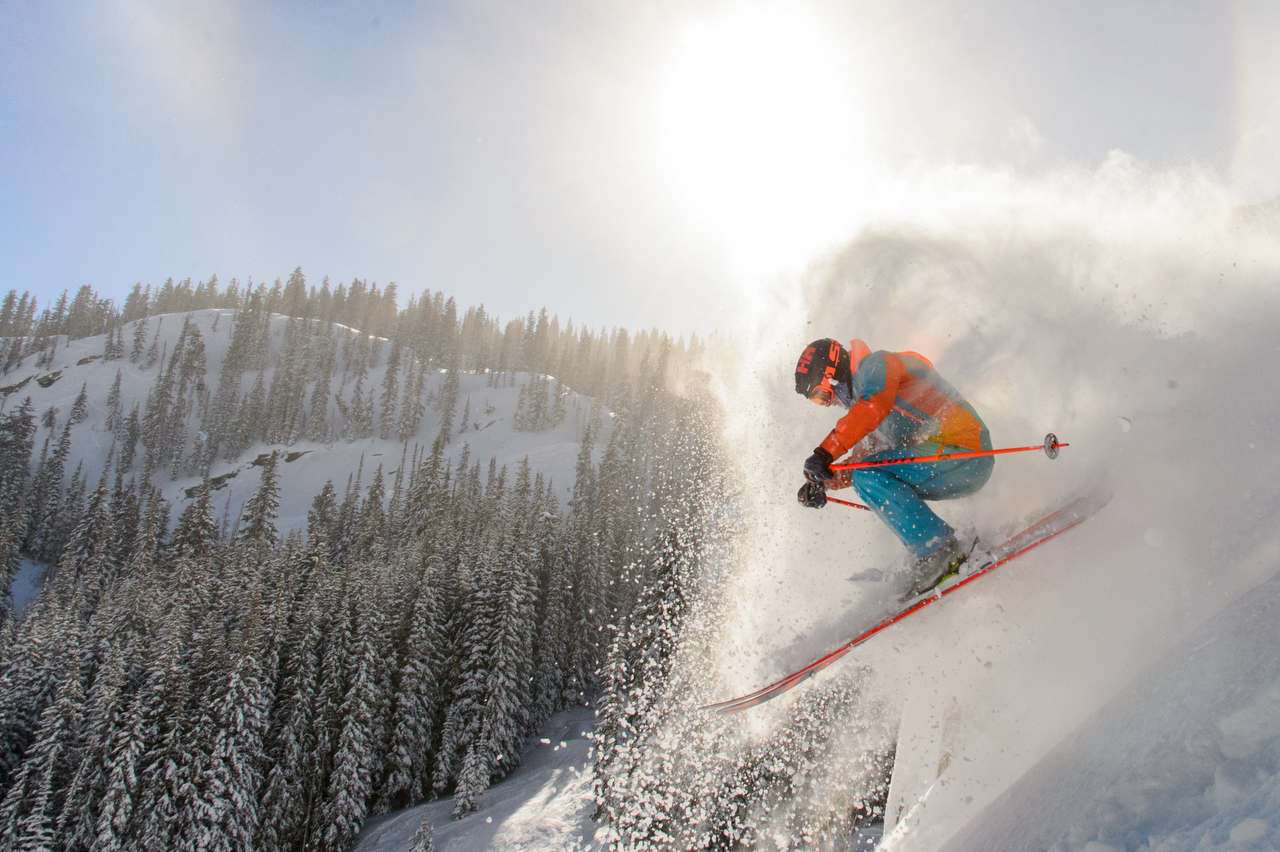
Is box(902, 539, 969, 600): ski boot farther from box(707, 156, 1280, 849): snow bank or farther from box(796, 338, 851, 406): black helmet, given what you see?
box(796, 338, 851, 406): black helmet

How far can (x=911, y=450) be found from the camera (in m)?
5.64

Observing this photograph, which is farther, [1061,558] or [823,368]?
[823,368]

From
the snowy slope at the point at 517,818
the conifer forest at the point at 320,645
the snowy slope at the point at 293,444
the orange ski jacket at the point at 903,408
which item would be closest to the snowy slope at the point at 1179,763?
the orange ski jacket at the point at 903,408

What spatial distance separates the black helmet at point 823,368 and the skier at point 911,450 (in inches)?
2.0

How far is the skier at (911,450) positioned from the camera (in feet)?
17.3

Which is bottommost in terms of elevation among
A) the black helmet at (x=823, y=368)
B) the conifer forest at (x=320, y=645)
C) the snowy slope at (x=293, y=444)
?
the conifer forest at (x=320, y=645)

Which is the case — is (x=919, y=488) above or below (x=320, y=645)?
above

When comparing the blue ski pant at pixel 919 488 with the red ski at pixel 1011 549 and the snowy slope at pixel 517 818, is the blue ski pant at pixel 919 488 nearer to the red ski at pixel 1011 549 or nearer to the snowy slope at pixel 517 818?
the red ski at pixel 1011 549

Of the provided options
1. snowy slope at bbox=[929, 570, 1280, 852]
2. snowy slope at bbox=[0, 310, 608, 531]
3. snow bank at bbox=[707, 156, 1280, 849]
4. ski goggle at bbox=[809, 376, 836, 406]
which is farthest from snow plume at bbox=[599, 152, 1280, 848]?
snowy slope at bbox=[0, 310, 608, 531]

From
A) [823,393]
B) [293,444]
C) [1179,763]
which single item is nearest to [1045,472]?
[823,393]

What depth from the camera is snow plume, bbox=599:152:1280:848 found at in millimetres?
4188

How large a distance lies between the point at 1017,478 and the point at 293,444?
104069 mm

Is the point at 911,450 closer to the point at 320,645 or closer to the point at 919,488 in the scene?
the point at 919,488

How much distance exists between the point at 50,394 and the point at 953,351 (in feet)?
434
